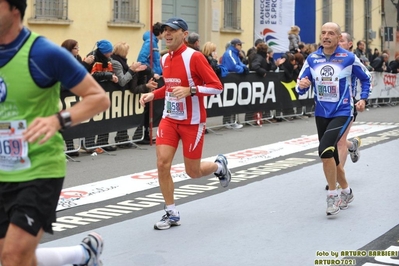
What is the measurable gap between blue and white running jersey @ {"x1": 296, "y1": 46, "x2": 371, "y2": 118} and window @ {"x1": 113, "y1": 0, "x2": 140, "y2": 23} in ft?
48.4

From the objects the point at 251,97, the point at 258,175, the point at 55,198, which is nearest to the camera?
the point at 55,198

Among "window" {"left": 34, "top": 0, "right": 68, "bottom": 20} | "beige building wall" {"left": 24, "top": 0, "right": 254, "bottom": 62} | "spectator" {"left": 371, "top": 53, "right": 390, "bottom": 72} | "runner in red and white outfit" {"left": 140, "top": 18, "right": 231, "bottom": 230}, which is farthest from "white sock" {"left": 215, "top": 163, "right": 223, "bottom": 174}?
"spectator" {"left": 371, "top": 53, "right": 390, "bottom": 72}

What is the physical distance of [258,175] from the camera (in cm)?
1101

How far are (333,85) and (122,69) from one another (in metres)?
5.52

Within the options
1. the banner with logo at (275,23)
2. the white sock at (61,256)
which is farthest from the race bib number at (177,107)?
the banner with logo at (275,23)

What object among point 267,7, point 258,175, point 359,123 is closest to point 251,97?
point 359,123

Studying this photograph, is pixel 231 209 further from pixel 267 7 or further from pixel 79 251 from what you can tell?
pixel 267 7

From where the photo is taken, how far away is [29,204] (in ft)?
14.4

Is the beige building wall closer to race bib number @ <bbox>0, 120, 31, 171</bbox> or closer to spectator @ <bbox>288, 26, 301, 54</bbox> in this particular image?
spectator @ <bbox>288, 26, 301, 54</bbox>

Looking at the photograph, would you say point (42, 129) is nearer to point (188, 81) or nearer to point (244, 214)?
point (188, 81)

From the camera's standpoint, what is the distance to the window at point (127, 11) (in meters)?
22.8

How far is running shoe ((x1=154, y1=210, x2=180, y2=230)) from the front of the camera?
304 inches

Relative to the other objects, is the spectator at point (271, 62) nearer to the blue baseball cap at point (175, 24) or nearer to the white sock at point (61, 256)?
the blue baseball cap at point (175, 24)

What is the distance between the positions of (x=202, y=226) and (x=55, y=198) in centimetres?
347
